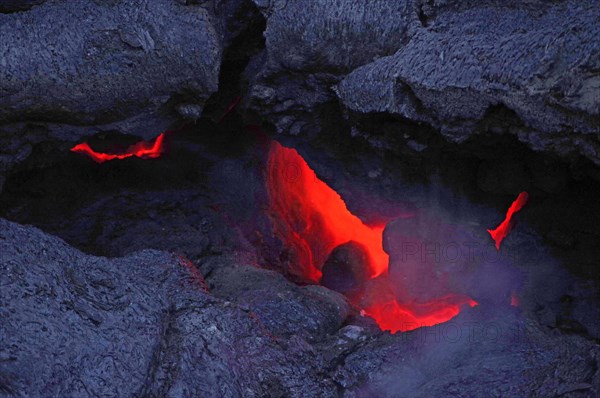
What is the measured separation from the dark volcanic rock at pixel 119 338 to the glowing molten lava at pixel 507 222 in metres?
1.38

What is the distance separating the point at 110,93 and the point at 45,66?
0.28 m

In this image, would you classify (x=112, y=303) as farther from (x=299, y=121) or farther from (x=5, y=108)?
(x=299, y=121)

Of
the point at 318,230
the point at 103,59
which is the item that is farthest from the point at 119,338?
the point at 318,230

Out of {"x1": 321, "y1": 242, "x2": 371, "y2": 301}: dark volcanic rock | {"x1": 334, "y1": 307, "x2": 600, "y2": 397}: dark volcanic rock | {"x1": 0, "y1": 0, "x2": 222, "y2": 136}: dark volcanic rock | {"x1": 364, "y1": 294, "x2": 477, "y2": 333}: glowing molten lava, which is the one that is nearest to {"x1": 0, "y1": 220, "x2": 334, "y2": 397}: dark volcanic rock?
{"x1": 334, "y1": 307, "x2": 600, "y2": 397}: dark volcanic rock

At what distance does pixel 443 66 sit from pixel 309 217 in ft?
6.96

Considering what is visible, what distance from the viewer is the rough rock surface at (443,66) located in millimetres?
1982

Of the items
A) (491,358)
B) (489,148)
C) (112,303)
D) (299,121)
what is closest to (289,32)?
(299,121)

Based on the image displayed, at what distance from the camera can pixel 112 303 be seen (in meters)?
2.05

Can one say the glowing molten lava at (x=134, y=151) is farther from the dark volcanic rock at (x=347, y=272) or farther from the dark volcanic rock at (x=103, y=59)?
A: the dark volcanic rock at (x=347, y=272)

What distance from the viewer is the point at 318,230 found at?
4.28 m

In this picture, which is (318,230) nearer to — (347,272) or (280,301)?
(347,272)

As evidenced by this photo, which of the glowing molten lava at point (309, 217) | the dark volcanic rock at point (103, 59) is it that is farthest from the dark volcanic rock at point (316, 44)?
the glowing molten lava at point (309, 217)

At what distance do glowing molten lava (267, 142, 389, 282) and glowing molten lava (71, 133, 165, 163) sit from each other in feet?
2.47

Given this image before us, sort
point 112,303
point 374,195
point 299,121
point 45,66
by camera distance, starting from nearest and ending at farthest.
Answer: point 112,303 < point 45,66 < point 299,121 < point 374,195
